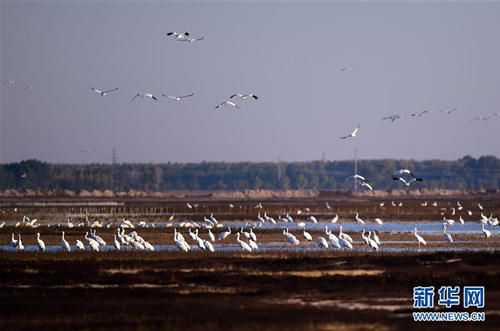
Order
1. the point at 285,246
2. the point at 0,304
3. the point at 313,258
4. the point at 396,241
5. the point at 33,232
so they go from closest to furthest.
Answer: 1. the point at 0,304
2. the point at 313,258
3. the point at 285,246
4. the point at 396,241
5. the point at 33,232

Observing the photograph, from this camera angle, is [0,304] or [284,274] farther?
[284,274]

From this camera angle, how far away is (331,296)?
26047mm

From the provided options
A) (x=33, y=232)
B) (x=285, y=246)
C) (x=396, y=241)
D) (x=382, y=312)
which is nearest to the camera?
(x=382, y=312)

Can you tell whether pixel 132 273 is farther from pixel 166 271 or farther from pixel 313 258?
pixel 313 258

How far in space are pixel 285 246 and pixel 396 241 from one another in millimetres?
6872

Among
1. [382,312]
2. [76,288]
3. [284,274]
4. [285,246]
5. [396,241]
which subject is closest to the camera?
[382,312]

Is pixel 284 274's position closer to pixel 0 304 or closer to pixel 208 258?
pixel 208 258

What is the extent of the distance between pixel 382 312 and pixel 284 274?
7.21m

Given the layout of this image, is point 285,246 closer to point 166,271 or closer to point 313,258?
point 313,258

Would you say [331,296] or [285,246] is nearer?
[331,296]

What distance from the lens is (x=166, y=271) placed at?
Result: 1242 inches

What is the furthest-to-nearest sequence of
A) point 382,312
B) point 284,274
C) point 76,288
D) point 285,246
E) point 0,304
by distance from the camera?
point 285,246, point 284,274, point 76,288, point 0,304, point 382,312

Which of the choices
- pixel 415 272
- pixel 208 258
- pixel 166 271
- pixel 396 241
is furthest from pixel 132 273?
pixel 396 241

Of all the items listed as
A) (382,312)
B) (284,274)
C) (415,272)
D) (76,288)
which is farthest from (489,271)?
(76,288)
